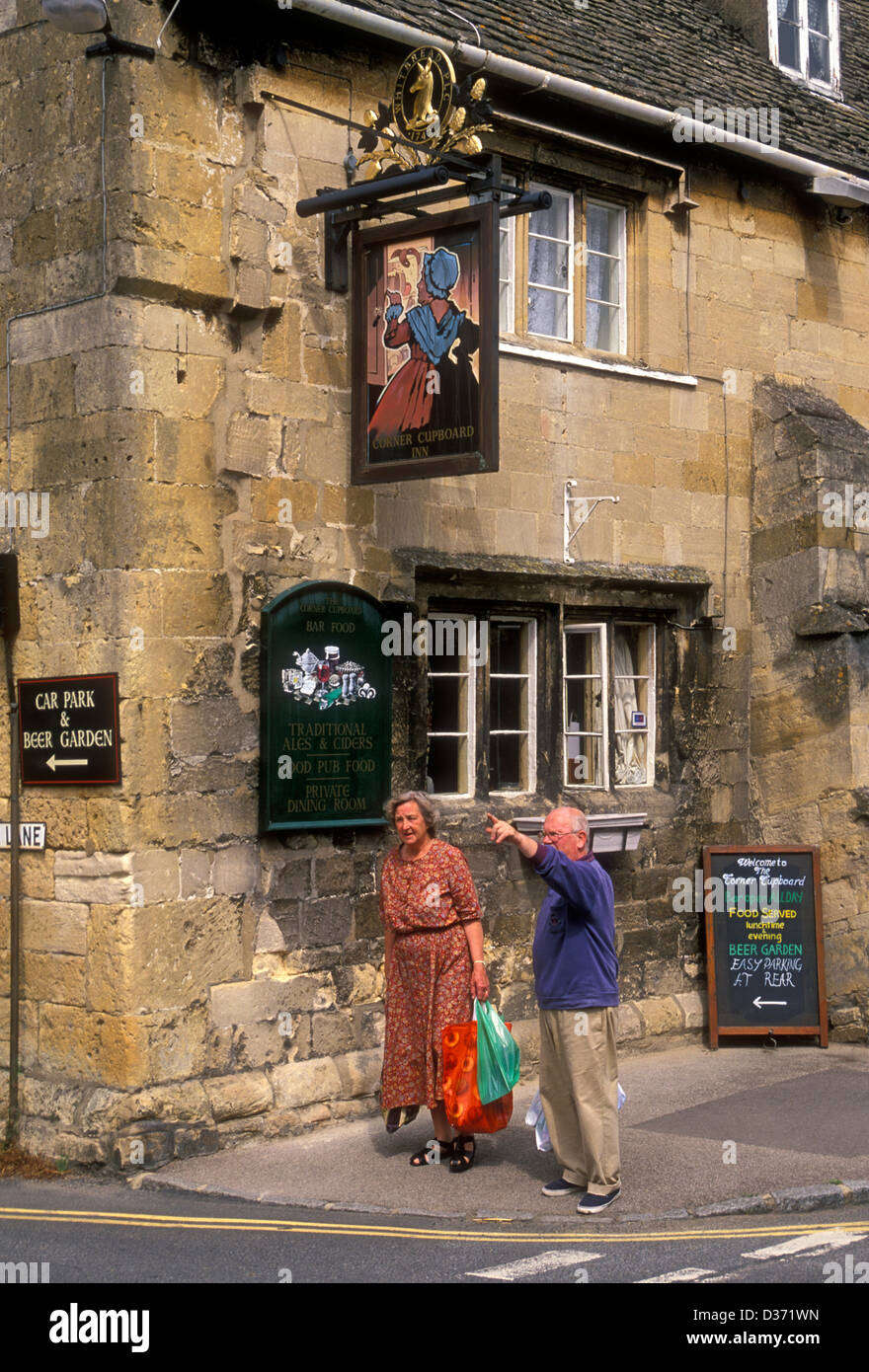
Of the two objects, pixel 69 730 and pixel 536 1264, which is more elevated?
pixel 69 730

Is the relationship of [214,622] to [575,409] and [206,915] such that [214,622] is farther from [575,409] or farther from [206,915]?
[575,409]

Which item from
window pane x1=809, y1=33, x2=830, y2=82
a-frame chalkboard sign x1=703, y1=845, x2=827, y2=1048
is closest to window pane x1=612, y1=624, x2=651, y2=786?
a-frame chalkboard sign x1=703, y1=845, x2=827, y2=1048

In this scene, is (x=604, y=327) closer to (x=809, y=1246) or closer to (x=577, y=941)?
(x=577, y=941)

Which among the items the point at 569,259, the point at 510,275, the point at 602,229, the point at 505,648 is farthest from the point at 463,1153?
the point at 602,229

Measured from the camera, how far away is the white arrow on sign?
8312 mm

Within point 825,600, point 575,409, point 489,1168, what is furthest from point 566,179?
point 489,1168

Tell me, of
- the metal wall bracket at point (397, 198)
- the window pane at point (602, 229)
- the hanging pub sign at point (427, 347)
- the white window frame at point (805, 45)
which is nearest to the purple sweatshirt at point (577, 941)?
the hanging pub sign at point (427, 347)

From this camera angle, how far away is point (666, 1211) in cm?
711

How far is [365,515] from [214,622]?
1224 mm

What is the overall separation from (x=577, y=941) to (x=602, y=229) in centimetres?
557

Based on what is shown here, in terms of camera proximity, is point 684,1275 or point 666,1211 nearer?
point 684,1275

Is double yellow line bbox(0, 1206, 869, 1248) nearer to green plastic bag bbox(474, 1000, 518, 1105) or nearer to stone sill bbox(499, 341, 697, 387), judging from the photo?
green plastic bag bbox(474, 1000, 518, 1105)

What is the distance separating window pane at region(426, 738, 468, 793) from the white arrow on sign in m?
2.31

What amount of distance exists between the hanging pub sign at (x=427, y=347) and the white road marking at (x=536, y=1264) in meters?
3.57
